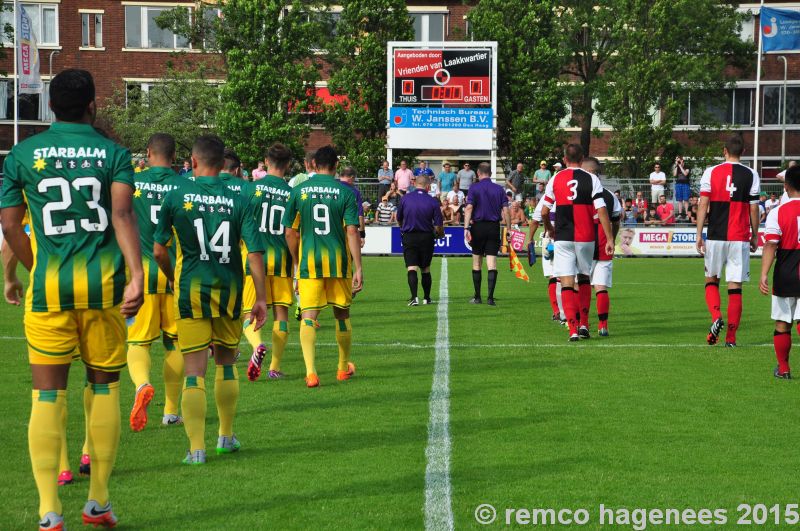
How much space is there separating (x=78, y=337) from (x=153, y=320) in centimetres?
286

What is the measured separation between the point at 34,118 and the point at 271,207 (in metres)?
45.0

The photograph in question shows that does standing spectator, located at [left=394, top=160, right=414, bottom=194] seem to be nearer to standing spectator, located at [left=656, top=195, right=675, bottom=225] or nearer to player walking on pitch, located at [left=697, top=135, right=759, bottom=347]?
standing spectator, located at [left=656, top=195, right=675, bottom=225]

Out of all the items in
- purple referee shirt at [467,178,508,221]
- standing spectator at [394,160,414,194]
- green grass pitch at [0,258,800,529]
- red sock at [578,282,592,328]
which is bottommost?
green grass pitch at [0,258,800,529]

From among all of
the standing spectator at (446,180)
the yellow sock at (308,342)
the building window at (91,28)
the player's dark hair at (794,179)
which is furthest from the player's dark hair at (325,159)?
the building window at (91,28)

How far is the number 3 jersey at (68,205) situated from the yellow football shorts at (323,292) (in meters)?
4.62

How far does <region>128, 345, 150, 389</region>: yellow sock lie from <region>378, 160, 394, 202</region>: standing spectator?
90.7 ft

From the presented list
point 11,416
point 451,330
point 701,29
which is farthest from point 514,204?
point 11,416

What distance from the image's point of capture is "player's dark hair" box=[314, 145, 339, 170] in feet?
32.7

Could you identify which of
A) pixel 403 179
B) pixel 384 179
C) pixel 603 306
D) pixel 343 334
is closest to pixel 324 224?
pixel 343 334

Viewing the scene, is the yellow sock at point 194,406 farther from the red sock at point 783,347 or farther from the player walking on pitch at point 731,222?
the player walking on pitch at point 731,222

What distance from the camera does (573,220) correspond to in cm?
1332

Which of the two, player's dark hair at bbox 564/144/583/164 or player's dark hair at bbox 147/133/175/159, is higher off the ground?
player's dark hair at bbox 564/144/583/164

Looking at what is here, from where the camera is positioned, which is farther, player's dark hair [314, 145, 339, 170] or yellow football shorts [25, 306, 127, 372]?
player's dark hair [314, 145, 339, 170]

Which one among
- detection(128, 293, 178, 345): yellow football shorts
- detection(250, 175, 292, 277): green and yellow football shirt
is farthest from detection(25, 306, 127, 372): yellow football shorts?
detection(250, 175, 292, 277): green and yellow football shirt
